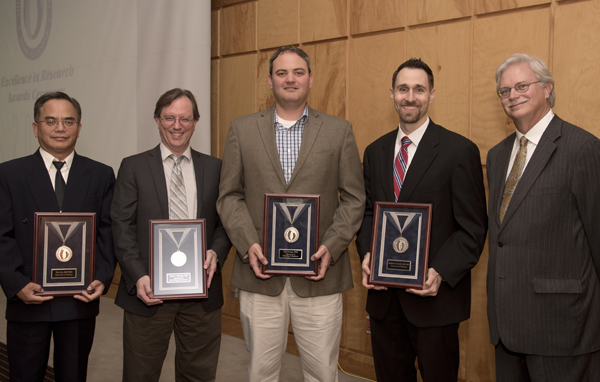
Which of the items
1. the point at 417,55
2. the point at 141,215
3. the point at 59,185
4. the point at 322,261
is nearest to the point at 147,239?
the point at 141,215

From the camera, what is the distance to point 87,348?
2207 mm

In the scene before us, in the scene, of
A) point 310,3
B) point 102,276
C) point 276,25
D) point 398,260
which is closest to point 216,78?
point 276,25

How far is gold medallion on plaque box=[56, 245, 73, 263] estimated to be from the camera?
2.04 metres

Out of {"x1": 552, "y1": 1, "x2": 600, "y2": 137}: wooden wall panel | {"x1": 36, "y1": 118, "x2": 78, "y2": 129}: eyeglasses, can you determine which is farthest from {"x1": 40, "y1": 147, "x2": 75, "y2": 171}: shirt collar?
{"x1": 552, "y1": 1, "x2": 600, "y2": 137}: wooden wall panel

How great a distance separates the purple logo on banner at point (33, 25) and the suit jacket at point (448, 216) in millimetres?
4828

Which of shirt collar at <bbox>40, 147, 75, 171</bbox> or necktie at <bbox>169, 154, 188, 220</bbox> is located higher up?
shirt collar at <bbox>40, 147, 75, 171</bbox>

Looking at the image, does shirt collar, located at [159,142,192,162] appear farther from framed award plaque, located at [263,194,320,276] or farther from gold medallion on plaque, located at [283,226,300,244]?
gold medallion on plaque, located at [283,226,300,244]

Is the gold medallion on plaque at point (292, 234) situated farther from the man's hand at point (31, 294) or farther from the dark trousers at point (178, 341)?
the man's hand at point (31, 294)

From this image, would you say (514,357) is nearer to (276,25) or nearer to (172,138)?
(172,138)

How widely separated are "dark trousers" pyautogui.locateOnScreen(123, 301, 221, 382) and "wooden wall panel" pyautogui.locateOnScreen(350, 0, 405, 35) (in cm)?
224

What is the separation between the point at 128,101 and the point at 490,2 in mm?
3206

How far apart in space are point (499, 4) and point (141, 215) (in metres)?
2.35

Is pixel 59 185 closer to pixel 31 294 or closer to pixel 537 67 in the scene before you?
pixel 31 294

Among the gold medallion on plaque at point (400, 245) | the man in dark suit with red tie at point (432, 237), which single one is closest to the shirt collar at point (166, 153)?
the man in dark suit with red tie at point (432, 237)
